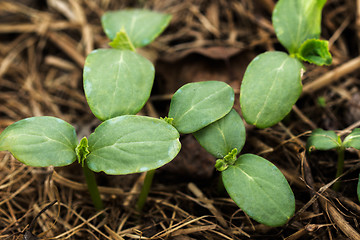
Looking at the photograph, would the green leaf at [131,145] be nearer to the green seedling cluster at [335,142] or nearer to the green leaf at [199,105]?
the green leaf at [199,105]

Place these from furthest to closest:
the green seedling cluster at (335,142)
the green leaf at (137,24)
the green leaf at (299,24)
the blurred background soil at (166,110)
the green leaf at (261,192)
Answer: the green leaf at (137,24) < the green leaf at (299,24) < the blurred background soil at (166,110) < the green seedling cluster at (335,142) < the green leaf at (261,192)

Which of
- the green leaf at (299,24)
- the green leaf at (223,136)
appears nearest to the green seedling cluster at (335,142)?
the green leaf at (223,136)

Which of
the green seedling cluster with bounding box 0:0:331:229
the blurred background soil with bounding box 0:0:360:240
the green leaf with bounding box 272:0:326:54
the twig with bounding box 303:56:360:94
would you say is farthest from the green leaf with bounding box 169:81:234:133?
the twig with bounding box 303:56:360:94

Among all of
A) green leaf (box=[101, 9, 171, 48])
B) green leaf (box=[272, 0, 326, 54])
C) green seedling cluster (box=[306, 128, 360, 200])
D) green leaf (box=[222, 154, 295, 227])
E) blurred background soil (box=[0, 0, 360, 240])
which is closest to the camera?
green leaf (box=[222, 154, 295, 227])

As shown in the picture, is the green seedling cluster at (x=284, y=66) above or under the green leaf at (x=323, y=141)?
above

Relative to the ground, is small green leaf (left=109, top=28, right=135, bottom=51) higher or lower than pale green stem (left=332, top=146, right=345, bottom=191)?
higher

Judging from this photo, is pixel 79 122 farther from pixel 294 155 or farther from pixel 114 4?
pixel 294 155

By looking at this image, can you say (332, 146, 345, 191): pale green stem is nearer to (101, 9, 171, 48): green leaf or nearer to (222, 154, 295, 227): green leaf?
(222, 154, 295, 227): green leaf

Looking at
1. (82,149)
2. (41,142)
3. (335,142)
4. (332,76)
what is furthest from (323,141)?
(41,142)

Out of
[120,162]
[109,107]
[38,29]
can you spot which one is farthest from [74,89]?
[120,162]
